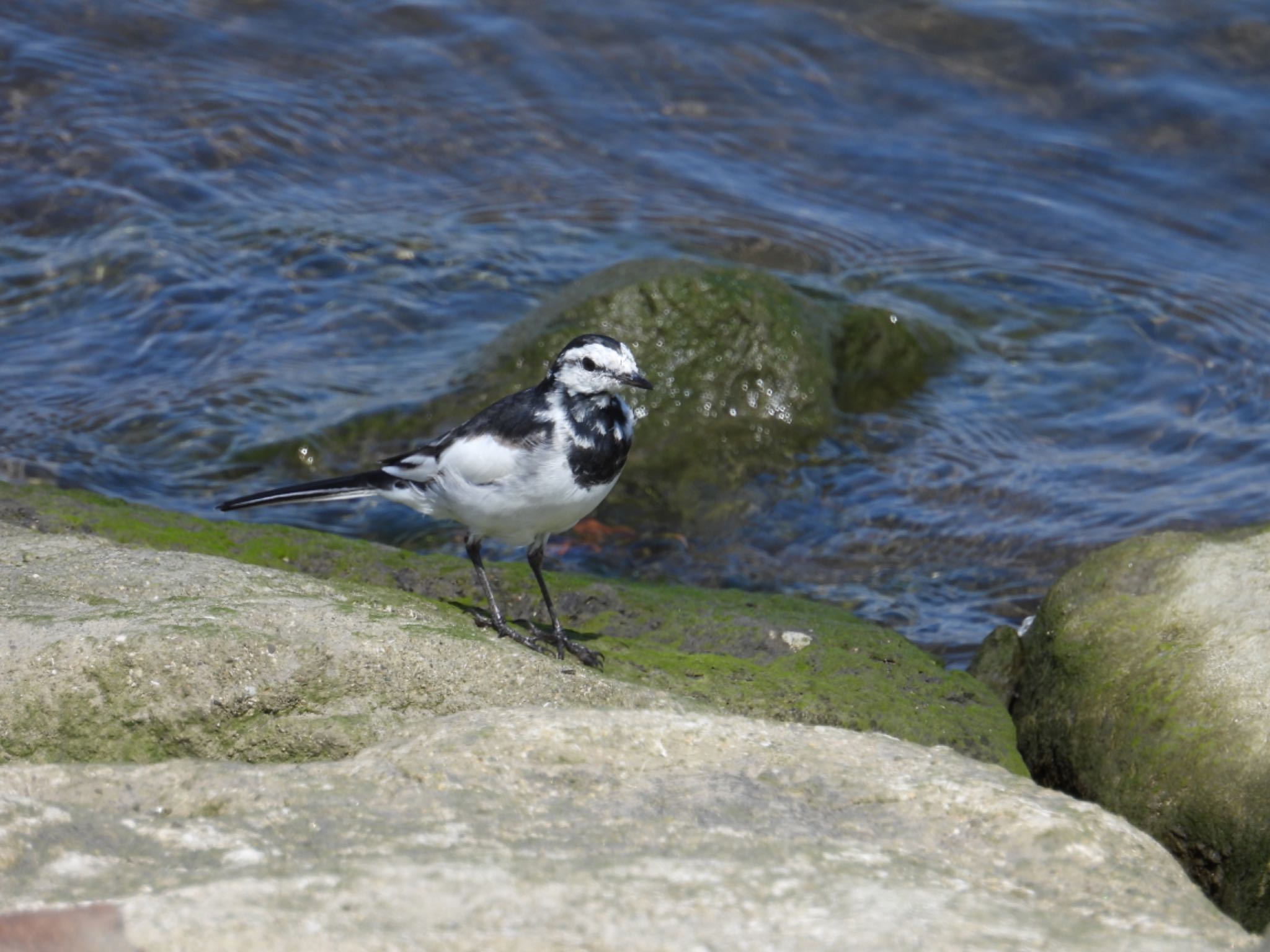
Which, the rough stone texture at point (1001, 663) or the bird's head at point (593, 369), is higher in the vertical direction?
the bird's head at point (593, 369)

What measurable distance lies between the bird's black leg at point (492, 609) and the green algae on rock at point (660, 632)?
11 cm

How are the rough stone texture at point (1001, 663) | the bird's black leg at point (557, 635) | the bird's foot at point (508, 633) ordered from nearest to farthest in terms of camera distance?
the bird's black leg at point (557, 635) → the bird's foot at point (508, 633) → the rough stone texture at point (1001, 663)

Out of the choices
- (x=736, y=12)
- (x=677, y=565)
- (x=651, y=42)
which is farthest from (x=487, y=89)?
(x=677, y=565)

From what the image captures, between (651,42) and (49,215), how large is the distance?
559 centimetres

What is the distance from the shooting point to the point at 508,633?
5.00 meters

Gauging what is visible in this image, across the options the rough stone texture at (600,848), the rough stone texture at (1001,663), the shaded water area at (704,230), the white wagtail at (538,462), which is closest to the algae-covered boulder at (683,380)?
the shaded water area at (704,230)

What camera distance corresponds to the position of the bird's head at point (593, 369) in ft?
16.8

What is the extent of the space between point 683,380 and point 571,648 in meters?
3.66

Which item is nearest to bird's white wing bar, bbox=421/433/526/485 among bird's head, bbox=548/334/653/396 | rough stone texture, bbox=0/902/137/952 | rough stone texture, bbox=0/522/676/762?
bird's head, bbox=548/334/653/396

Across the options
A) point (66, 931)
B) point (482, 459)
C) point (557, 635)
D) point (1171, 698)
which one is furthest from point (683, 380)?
point (66, 931)

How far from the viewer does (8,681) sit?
3.78 meters

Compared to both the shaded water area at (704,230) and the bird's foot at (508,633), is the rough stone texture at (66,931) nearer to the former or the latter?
the bird's foot at (508,633)

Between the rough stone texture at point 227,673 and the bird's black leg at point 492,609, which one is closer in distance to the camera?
the rough stone texture at point 227,673

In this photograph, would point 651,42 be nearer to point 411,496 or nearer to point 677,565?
point 677,565
